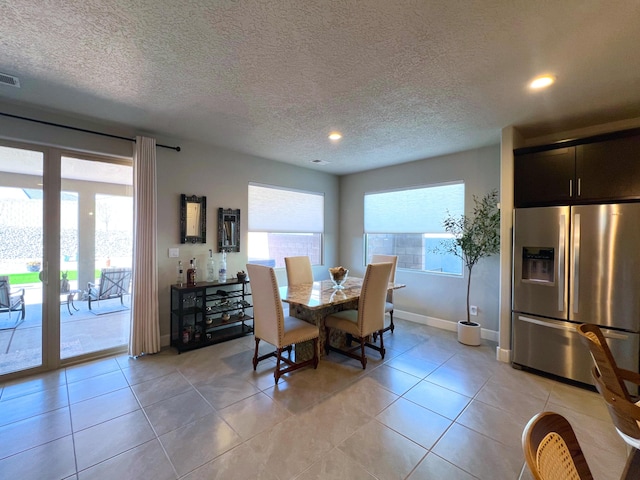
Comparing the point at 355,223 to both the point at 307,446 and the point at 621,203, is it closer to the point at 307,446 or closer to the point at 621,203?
the point at 621,203

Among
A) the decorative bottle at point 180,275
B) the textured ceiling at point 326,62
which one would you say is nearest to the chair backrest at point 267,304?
the decorative bottle at point 180,275

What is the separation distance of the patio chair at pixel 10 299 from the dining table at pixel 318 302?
2614mm

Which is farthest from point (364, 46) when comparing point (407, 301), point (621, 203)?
point (407, 301)

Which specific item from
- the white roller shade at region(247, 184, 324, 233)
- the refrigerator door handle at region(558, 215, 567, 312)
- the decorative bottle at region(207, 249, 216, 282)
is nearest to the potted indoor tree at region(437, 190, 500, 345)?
the refrigerator door handle at region(558, 215, 567, 312)

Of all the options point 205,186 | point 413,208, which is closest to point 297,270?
point 205,186

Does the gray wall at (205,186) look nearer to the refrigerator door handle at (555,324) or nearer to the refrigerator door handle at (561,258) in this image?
the refrigerator door handle at (555,324)

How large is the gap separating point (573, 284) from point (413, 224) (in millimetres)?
2333

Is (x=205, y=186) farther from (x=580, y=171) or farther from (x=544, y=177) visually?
(x=580, y=171)

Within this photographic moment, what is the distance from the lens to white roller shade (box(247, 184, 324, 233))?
4.67 meters

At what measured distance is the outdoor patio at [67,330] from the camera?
2840 mm

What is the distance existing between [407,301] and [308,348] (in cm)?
226

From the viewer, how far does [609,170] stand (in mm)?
2676

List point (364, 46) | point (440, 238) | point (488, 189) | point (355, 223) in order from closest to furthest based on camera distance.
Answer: point (364, 46) < point (488, 189) < point (440, 238) < point (355, 223)

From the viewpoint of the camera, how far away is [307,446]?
1.95 m
